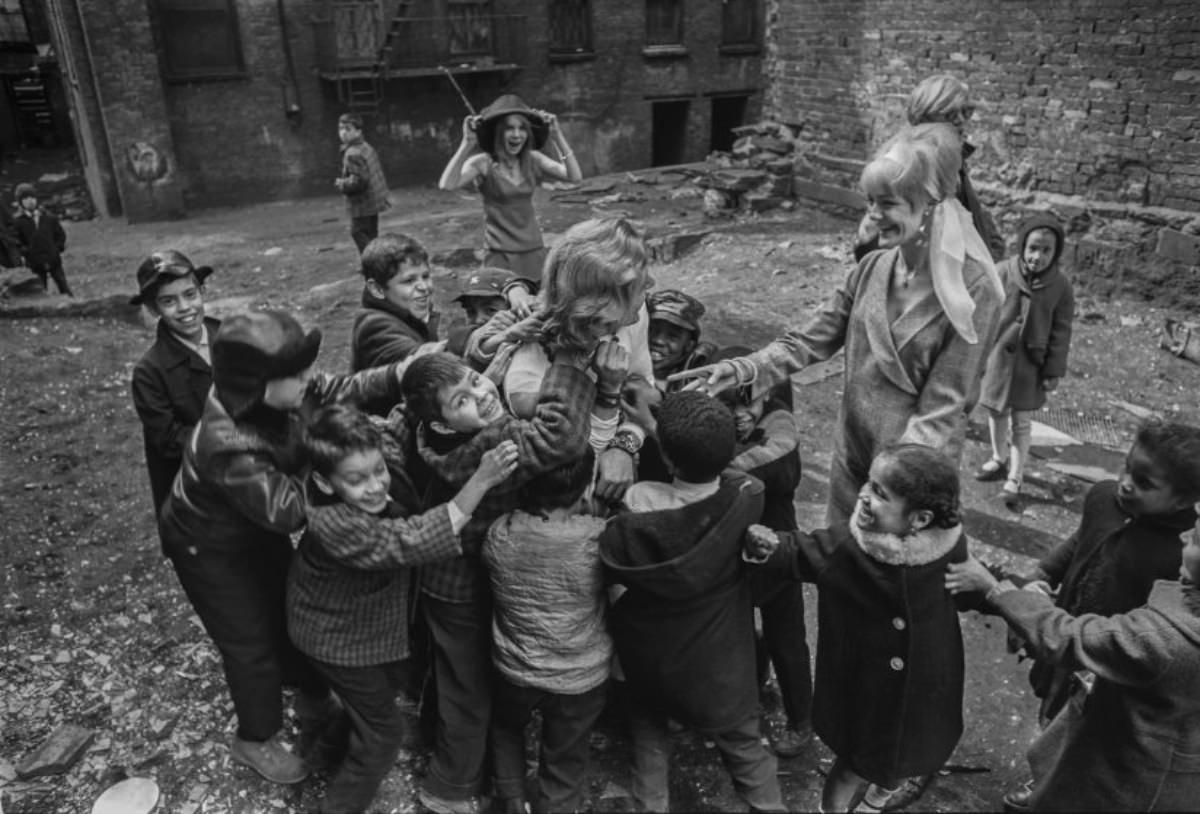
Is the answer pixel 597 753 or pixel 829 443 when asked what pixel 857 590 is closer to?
pixel 597 753

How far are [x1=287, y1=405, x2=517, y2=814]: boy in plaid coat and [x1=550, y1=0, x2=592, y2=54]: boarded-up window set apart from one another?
1547cm

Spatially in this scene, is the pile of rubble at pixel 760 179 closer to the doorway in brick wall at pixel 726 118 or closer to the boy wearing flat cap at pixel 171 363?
the doorway in brick wall at pixel 726 118

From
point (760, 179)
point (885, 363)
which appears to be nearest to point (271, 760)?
point (885, 363)

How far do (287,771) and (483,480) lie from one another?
4.57 ft

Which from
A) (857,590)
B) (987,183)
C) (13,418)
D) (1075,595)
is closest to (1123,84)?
(987,183)

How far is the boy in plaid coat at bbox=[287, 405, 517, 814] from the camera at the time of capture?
7.58 feet

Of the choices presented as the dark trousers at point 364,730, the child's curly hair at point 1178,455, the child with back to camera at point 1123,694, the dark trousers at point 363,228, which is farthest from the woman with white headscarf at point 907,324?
the dark trousers at point 363,228

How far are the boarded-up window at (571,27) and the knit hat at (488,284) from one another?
1410 centimetres

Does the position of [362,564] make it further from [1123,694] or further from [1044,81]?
[1044,81]

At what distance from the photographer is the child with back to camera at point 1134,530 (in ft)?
7.41

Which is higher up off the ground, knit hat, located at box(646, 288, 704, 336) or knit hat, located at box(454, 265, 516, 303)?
knit hat, located at box(646, 288, 704, 336)

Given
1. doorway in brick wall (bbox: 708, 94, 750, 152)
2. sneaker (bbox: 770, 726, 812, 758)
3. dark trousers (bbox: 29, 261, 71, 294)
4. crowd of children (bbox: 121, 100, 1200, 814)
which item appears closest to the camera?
crowd of children (bbox: 121, 100, 1200, 814)

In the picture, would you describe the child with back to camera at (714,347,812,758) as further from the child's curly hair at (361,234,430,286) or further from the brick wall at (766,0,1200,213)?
the brick wall at (766,0,1200,213)

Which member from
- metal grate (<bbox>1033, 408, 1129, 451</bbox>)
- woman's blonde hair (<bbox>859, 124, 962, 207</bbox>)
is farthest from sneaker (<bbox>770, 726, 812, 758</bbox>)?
metal grate (<bbox>1033, 408, 1129, 451</bbox>)
